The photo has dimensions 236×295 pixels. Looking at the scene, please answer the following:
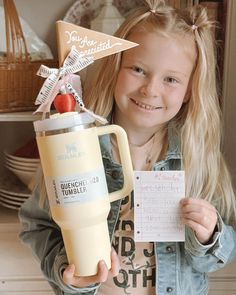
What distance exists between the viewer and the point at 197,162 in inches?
41.8

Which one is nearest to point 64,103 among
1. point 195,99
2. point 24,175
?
point 195,99

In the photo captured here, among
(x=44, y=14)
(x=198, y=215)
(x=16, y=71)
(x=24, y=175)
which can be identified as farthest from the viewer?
(x=44, y=14)

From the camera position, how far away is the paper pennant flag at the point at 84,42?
0.82 metres

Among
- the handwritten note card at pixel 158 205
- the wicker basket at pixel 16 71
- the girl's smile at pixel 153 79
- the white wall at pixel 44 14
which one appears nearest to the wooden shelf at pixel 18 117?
the wicker basket at pixel 16 71

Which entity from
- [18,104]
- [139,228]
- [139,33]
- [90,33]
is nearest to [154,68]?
[139,33]

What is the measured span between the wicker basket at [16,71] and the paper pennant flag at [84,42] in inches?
22.6

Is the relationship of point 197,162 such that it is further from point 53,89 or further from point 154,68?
point 53,89

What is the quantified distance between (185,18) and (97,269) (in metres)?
0.50

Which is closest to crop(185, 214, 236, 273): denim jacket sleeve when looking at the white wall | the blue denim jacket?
the blue denim jacket

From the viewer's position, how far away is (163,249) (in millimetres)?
1049

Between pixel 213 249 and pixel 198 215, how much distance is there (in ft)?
0.37

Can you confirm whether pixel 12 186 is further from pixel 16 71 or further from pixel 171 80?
pixel 171 80

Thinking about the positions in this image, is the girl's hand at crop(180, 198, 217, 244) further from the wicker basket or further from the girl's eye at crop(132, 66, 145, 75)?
the wicker basket

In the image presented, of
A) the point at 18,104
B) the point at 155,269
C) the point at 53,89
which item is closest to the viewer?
the point at 53,89
